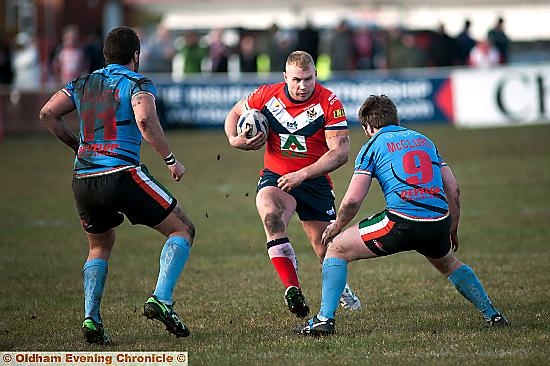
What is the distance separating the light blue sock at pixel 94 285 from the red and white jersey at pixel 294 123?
1742 millimetres

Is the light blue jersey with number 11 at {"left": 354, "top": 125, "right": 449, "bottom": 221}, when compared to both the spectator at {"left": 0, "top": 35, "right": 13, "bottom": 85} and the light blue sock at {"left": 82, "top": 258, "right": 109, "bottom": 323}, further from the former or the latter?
the spectator at {"left": 0, "top": 35, "right": 13, "bottom": 85}

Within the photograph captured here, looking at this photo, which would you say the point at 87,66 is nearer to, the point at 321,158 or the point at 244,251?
the point at 244,251

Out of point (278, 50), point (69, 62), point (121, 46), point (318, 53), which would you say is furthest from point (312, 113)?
point (69, 62)

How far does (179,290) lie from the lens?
395 inches

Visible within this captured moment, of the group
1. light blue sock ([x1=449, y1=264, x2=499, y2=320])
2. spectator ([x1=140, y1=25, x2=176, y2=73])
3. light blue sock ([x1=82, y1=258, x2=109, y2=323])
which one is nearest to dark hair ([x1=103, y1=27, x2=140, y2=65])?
light blue sock ([x1=82, y1=258, x2=109, y2=323])

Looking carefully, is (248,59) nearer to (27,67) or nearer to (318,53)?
(318,53)

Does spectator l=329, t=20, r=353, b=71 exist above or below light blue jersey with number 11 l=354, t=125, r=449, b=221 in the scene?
above

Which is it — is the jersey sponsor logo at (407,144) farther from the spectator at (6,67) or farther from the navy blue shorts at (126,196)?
the spectator at (6,67)

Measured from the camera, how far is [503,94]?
25828 millimetres

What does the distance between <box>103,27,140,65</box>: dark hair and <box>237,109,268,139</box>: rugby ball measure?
1247mm

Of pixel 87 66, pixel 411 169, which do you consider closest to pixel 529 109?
pixel 87 66

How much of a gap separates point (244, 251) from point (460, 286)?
4714mm

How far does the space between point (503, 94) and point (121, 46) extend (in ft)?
63.2

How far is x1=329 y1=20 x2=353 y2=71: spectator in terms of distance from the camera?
29000 mm
